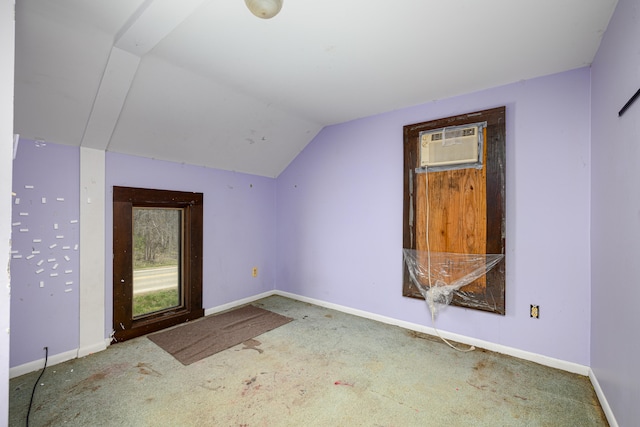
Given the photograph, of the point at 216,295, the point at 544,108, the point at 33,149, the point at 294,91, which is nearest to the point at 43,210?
the point at 33,149

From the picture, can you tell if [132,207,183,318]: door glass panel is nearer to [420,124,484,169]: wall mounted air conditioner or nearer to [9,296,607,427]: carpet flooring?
[9,296,607,427]: carpet flooring

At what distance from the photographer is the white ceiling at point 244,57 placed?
1.50 m

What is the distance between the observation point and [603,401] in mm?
1641

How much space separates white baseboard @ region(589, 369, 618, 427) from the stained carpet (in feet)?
7.91

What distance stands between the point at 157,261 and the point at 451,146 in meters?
3.31

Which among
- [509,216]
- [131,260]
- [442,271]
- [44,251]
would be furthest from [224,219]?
[509,216]

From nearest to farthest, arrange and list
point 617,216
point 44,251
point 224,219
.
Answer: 1. point 617,216
2. point 44,251
3. point 224,219

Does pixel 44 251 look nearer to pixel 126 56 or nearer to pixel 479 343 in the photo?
pixel 126 56

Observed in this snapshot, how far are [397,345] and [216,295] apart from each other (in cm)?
207

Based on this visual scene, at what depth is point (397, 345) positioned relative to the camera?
8.01 ft

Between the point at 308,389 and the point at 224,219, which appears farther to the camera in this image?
the point at 224,219

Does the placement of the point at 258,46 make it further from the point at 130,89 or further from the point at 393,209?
the point at 393,209

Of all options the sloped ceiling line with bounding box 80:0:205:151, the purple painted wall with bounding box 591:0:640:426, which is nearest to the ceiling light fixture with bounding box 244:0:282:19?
the sloped ceiling line with bounding box 80:0:205:151

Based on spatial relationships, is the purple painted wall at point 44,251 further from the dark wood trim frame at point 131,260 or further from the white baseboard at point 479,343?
the white baseboard at point 479,343
